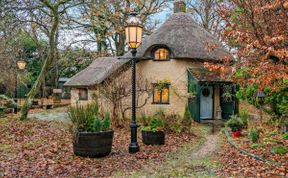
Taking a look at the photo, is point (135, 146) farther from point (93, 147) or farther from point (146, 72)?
point (146, 72)

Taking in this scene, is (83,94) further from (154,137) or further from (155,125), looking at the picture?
(154,137)

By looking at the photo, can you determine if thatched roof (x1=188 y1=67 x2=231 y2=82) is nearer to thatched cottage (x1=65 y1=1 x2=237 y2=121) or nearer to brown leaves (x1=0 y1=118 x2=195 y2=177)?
thatched cottage (x1=65 y1=1 x2=237 y2=121)

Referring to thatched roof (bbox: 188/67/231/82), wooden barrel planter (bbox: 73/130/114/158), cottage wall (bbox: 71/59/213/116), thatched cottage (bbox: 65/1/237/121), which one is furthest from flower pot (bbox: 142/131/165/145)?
thatched roof (bbox: 188/67/231/82)

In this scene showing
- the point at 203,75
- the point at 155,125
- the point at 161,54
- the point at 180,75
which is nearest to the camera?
the point at 155,125

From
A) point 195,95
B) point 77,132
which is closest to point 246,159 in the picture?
point 77,132

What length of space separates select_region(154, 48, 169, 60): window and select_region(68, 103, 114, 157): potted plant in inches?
353

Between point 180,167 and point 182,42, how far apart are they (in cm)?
1077

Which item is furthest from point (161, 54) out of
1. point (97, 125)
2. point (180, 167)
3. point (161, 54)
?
point (180, 167)

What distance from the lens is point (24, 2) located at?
11.9 metres

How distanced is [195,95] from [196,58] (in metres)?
2.18

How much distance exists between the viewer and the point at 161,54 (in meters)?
16.7

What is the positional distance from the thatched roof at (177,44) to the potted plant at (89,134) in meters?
8.12

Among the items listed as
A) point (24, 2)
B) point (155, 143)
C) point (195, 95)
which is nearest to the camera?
point (155, 143)

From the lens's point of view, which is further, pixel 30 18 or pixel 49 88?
pixel 49 88
